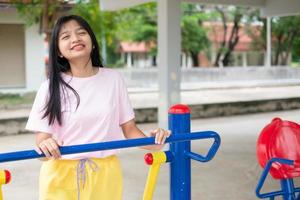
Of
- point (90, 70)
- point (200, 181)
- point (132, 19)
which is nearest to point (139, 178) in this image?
point (200, 181)

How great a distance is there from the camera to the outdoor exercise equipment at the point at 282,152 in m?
2.31

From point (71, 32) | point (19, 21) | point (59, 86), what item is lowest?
point (59, 86)

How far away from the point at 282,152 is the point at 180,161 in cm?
73

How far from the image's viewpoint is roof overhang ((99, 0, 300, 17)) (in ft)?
28.2

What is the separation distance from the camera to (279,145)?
2.37 meters

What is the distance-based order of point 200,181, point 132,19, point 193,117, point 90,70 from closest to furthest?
point 90,70 → point 200,181 → point 193,117 → point 132,19

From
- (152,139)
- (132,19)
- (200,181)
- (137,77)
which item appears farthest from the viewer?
(132,19)

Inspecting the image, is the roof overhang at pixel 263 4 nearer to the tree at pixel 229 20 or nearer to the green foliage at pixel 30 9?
the green foliage at pixel 30 9

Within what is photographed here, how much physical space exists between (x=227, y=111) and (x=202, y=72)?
31.0ft

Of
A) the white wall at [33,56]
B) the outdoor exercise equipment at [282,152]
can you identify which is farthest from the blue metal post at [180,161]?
the white wall at [33,56]

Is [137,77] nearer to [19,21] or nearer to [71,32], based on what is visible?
[19,21]

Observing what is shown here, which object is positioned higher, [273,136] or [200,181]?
[273,136]

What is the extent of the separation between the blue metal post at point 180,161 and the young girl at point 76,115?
0.24 ft

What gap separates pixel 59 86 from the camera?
69.9 inches
